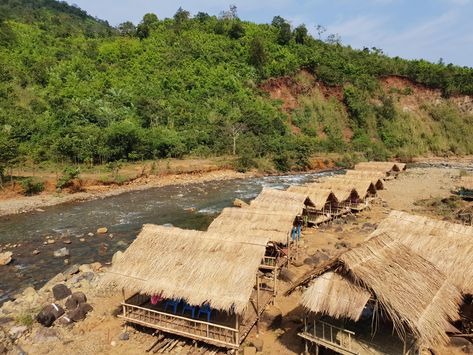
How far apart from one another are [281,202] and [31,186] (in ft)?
79.7

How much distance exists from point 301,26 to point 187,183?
6136cm

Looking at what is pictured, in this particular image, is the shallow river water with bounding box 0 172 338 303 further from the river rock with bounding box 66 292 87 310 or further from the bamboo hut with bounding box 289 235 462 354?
the bamboo hut with bounding box 289 235 462 354

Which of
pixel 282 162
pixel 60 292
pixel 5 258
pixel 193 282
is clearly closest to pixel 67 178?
pixel 5 258

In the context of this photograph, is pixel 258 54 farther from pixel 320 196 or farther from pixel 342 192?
pixel 320 196

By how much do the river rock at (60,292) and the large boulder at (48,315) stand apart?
135 centimetres

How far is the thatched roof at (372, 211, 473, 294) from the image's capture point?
1264 centimetres

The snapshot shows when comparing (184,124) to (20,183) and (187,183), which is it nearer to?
(187,183)

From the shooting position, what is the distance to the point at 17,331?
505 inches

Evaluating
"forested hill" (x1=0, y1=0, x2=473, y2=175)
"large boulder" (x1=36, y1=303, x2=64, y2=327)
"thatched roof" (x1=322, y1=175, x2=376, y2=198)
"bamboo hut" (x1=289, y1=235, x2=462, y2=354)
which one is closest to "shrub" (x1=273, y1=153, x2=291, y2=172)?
"forested hill" (x1=0, y1=0, x2=473, y2=175)

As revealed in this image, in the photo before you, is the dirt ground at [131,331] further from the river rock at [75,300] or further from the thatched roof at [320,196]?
the thatched roof at [320,196]

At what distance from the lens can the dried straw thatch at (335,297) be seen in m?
9.60

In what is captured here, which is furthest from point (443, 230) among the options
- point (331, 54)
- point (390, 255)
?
point (331, 54)

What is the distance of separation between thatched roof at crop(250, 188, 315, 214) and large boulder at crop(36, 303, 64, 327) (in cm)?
1112

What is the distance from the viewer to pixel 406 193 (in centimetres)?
3562
